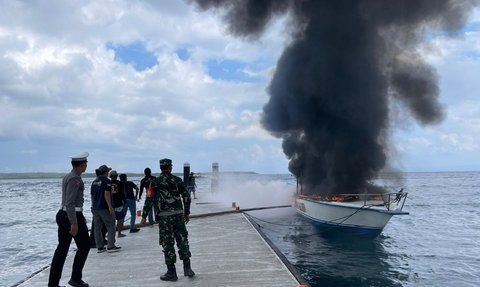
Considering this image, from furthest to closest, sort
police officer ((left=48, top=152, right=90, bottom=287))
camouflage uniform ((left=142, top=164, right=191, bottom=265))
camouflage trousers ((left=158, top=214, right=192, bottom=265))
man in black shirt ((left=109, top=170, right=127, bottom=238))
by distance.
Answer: man in black shirt ((left=109, top=170, right=127, bottom=238)), camouflage uniform ((left=142, top=164, right=191, bottom=265)), camouflage trousers ((left=158, top=214, right=192, bottom=265)), police officer ((left=48, top=152, right=90, bottom=287))

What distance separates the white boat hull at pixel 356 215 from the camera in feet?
59.1

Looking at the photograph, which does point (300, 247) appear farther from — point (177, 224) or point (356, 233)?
point (177, 224)

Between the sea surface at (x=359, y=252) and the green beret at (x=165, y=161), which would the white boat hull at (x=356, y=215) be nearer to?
the sea surface at (x=359, y=252)

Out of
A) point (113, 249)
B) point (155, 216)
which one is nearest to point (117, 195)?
point (113, 249)

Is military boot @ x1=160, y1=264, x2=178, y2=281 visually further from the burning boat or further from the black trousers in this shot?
the burning boat

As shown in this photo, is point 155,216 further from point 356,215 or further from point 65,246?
point 356,215

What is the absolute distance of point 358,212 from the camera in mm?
18594

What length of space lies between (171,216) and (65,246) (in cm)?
184

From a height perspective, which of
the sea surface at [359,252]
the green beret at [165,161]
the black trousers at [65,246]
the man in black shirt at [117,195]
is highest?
the green beret at [165,161]

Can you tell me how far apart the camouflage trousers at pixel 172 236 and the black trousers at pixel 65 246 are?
52.0 inches

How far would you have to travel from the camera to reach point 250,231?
13242 mm

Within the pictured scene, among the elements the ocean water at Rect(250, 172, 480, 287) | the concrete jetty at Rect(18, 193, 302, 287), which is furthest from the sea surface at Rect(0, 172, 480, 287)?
the concrete jetty at Rect(18, 193, 302, 287)

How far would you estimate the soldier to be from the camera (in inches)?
284

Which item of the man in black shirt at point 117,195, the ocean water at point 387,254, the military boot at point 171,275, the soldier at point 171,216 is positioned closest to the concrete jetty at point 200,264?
the military boot at point 171,275
